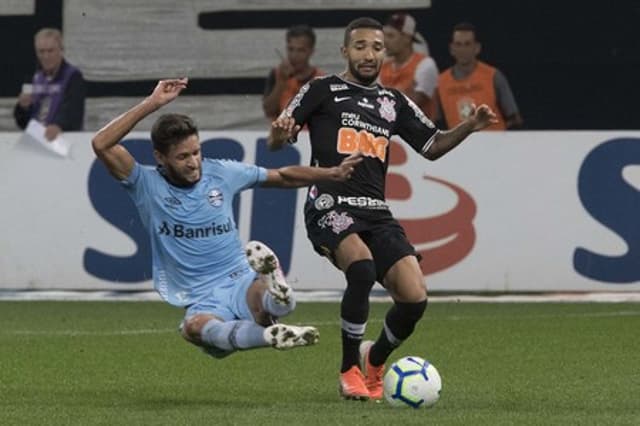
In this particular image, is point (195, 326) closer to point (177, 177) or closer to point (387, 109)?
point (177, 177)

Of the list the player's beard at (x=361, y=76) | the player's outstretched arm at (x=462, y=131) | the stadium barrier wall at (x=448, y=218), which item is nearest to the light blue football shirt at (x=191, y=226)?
the player's beard at (x=361, y=76)

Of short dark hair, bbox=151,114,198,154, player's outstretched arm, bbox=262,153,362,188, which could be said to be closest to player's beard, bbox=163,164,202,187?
short dark hair, bbox=151,114,198,154

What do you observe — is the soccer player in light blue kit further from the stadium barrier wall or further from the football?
the stadium barrier wall

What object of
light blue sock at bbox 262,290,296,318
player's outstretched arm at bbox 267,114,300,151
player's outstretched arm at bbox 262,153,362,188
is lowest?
light blue sock at bbox 262,290,296,318

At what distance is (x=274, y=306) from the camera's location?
32.4 feet

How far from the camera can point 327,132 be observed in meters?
10.9

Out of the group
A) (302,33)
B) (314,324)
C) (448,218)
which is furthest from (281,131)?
(302,33)

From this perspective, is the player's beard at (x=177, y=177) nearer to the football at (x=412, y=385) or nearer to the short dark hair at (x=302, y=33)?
the football at (x=412, y=385)

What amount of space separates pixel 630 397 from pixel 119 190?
8.21 metres

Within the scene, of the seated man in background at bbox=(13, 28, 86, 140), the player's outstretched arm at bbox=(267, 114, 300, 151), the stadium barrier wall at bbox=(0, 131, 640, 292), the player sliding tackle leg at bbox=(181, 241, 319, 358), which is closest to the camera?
the player sliding tackle leg at bbox=(181, 241, 319, 358)

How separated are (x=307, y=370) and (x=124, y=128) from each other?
2.46 meters

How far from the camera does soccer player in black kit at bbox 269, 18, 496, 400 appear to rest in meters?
10.4

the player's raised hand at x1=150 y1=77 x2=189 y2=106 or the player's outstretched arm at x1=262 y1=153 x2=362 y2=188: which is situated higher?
the player's raised hand at x1=150 y1=77 x2=189 y2=106

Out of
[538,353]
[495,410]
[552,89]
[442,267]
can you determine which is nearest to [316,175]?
[495,410]
